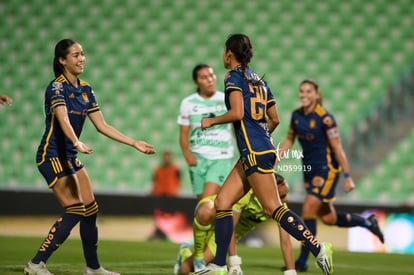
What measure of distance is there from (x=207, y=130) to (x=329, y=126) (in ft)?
4.09

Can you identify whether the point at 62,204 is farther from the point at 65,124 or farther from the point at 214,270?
the point at 214,270

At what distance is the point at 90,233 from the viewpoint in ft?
18.2

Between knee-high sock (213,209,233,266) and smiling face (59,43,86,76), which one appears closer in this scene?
knee-high sock (213,209,233,266)

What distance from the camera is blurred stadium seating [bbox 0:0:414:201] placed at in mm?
13133

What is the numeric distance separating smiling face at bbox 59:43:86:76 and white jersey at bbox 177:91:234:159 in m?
2.15

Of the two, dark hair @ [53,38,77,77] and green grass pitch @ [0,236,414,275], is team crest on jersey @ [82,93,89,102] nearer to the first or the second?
dark hair @ [53,38,77,77]

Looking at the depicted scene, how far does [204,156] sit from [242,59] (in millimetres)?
2280

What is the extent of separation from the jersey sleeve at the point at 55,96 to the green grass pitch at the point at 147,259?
143cm

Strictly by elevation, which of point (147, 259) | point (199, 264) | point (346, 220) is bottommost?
point (147, 259)

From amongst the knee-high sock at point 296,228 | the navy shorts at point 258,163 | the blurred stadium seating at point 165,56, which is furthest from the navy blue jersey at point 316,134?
the blurred stadium seating at point 165,56

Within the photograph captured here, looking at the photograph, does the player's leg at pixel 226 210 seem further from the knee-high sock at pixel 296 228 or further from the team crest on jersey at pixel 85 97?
the team crest on jersey at pixel 85 97

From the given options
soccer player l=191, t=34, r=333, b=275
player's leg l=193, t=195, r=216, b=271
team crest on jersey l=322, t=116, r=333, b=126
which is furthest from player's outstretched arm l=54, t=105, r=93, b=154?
team crest on jersey l=322, t=116, r=333, b=126

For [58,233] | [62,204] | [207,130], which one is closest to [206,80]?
[207,130]

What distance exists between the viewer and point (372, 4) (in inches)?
554
